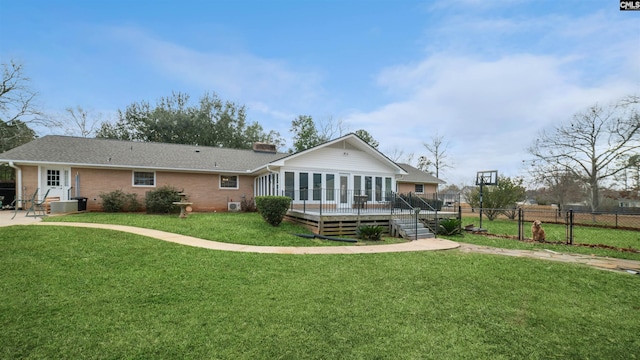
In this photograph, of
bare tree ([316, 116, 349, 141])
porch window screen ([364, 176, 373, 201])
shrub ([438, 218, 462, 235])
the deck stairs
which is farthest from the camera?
bare tree ([316, 116, 349, 141])

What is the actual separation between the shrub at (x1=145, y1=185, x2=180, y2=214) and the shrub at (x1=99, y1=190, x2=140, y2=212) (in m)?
1.50

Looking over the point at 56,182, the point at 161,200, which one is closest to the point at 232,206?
the point at 161,200

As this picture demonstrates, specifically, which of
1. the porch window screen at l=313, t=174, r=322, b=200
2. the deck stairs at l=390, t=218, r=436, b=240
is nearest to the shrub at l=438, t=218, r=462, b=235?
the deck stairs at l=390, t=218, r=436, b=240

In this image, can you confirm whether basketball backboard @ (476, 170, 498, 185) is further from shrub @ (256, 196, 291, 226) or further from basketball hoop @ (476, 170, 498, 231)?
shrub @ (256, 196, 291, 226)

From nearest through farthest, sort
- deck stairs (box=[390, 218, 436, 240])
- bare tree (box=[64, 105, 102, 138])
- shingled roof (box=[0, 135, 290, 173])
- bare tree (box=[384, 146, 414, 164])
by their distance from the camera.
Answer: deck stairs (box=[390, 218, 436, 240]) < shingled roof (box=[0, 135, 290, 173]) < bare tree (box=[64, 105, 102, 138]) < bare tree (box=[384, 146, 414, 164])

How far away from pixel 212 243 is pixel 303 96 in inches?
780

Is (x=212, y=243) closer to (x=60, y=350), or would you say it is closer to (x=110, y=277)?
(x=110, y=277)

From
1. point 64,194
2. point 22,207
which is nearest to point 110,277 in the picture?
point 64,194

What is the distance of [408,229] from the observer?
1132 centimetres

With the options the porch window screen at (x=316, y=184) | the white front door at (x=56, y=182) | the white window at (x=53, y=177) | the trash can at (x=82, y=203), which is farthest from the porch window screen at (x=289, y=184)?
the white window at (x=53, y=177)

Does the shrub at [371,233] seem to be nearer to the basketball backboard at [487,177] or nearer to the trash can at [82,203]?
the basketball backboard at [487,177]

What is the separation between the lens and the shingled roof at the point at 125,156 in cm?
1509

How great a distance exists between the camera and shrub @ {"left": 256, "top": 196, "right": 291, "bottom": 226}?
11.4 m

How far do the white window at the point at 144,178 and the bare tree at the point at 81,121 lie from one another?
20799 millimetres
